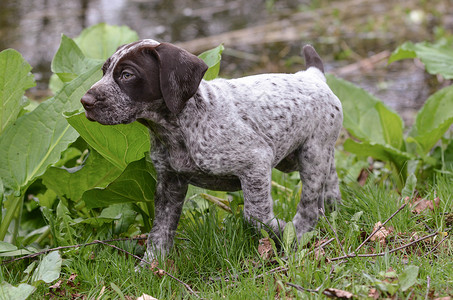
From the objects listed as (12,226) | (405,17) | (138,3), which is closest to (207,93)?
(12,226)

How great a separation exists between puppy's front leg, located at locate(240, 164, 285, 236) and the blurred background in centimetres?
344

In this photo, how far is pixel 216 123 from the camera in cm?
288

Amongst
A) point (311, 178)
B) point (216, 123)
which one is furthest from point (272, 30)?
point (216, 123)

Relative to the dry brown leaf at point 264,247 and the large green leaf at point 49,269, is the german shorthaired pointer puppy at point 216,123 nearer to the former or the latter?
the dry brown leaf at point 264,247

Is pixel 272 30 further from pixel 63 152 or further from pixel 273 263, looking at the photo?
pixel 273 263

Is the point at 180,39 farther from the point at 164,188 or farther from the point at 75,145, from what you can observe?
the point at 164,188

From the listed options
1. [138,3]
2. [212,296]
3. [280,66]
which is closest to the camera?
[212,296]

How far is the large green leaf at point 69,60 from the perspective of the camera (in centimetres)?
392

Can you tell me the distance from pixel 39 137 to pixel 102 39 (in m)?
1.27

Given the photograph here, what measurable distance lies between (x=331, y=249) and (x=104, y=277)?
1.17m

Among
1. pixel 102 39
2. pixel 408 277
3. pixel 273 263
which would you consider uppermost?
pixel 102 39

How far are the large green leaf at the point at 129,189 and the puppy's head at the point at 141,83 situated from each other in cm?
61

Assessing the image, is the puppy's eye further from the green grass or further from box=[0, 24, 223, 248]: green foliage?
the green grass

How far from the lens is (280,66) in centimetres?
743
